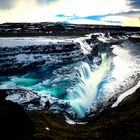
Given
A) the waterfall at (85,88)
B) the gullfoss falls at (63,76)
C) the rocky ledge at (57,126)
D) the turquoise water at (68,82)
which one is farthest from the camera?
the turquoise water at (68,82)

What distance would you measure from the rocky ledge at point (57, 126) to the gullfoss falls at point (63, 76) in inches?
369

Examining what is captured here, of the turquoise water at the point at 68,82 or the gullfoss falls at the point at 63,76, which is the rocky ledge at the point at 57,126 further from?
the turquoise water at the point at 68,82

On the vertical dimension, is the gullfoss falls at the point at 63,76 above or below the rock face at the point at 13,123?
below

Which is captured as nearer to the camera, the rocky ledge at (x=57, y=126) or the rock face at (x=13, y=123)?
the rock face at (x=13, y=123)

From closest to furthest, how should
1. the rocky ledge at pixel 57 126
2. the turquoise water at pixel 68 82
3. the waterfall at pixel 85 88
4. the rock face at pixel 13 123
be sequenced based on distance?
the rock face at pixel 13 123 < the rocky ledge at pixel 57 126 < the waterfall at pixel 85 88 < the turquoise water at pixel 68 82

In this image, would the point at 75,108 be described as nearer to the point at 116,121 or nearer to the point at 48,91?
the point at 48,91

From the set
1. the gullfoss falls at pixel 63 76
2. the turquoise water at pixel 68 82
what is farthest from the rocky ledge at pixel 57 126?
the turquoise water at pixel 68 82

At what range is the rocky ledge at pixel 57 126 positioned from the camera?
1489 cm

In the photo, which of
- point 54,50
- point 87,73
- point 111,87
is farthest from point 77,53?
point 111,87

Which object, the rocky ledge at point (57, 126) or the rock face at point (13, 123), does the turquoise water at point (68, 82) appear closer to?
the rocky ledge at point (57, 126)

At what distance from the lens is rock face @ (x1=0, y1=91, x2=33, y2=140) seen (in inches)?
573

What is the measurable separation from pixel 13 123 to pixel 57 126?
35.9ft

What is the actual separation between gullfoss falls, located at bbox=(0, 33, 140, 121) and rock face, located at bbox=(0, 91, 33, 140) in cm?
2003

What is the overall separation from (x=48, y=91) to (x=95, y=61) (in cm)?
2406
